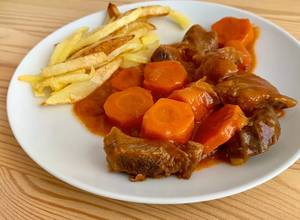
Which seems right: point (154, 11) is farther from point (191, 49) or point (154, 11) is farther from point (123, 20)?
point (191, 49)

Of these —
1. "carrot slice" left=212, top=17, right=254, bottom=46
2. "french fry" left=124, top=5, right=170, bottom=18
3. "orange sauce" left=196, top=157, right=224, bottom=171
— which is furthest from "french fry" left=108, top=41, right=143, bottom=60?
"orange sauce" left=196, top=157, right=224, bottom=171

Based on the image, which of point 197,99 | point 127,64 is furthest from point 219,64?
point 127,64

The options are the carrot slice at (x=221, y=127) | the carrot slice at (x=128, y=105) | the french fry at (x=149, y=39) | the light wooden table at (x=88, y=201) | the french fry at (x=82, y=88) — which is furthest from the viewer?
the french fry at (x=149, y=39)

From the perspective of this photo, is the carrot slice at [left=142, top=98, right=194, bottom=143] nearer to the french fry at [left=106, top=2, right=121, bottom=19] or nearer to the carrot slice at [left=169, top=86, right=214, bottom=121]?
the carrot slice at [left=169, top=86, right=214, bottom=121]

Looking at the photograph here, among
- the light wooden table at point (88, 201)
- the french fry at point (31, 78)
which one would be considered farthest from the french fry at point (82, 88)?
the light wooden table at point (88, 201)

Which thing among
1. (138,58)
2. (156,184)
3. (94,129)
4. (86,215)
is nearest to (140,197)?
(156,184)

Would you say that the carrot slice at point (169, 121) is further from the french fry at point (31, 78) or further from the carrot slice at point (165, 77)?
the french fry at point (31, 78)
